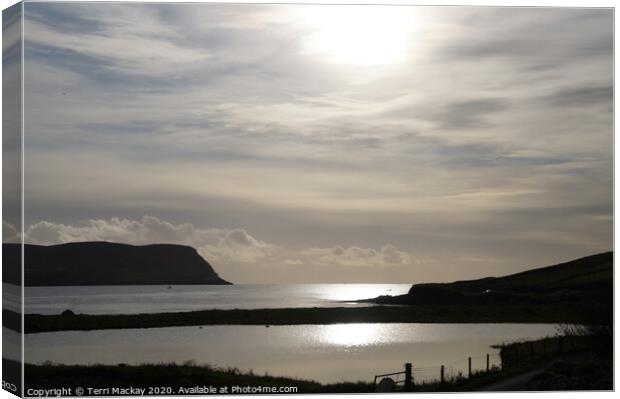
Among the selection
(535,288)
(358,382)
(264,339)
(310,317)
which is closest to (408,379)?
(358,382)

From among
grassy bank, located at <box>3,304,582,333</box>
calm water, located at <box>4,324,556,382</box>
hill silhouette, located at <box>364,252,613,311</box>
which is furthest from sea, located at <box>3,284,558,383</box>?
hill silhouette, located at <box>364,252,613,311</box>

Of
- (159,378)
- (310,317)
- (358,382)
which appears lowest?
(358,382)

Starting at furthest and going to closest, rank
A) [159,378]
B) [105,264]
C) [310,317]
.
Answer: [310,317] < [105,264] < [159,378]

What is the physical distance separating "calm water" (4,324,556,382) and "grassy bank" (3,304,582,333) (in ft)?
0.48

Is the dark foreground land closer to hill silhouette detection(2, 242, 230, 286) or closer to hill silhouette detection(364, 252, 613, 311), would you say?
hill silhouette detection(364, 252, 613, 311)

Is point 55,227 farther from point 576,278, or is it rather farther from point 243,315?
point 576,278

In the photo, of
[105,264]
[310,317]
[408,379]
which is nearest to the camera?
A: [105,264]

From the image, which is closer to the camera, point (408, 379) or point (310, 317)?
point (310, 317)

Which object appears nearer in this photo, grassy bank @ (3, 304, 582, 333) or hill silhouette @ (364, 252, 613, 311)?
grassy bank @ (3, 304, 582, 333)

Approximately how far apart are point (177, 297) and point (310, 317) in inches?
111

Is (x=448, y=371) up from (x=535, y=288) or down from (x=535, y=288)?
down

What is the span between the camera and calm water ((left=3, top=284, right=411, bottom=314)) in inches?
910

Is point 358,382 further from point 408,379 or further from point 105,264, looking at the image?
point 105,264

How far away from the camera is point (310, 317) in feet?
78.3
